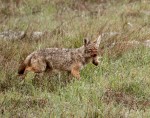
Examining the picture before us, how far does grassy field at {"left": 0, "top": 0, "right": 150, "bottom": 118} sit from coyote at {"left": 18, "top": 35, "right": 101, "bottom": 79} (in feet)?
0.54

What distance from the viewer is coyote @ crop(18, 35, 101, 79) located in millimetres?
8633

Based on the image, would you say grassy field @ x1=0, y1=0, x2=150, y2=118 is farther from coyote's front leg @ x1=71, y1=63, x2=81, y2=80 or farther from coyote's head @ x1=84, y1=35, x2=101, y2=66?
coyote's head @ x1=84, y1=35, x2=101, y2=66

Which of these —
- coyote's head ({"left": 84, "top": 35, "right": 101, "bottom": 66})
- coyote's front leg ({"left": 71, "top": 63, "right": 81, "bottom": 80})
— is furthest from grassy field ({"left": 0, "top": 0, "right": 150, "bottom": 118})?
coyote's head ({"left": 84, "top": 35, "right": 101, "bottom": 66})

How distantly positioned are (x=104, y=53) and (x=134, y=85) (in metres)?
1.91

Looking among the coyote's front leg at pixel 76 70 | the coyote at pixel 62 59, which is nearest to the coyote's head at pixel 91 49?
the coyote at pixel 62 59

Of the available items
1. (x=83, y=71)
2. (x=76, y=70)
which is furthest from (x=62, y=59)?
(x=83, y=71)

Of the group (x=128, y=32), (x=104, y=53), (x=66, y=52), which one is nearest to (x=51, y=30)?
(x=128, y=32)

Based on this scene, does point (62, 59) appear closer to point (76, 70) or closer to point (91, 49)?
point (76, 70)

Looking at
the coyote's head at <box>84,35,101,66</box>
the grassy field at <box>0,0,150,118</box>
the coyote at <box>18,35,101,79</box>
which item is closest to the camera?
the grassy field at <box>0,0,150,118</box>

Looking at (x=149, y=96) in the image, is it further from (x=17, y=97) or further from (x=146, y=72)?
(x=17, y=97)

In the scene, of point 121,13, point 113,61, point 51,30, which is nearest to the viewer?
point 113,61

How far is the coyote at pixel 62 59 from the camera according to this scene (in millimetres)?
8633

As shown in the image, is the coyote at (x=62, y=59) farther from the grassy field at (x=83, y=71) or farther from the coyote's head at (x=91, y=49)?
the grassy field at (x=83, y=71)

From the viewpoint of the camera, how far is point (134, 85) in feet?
26.5
